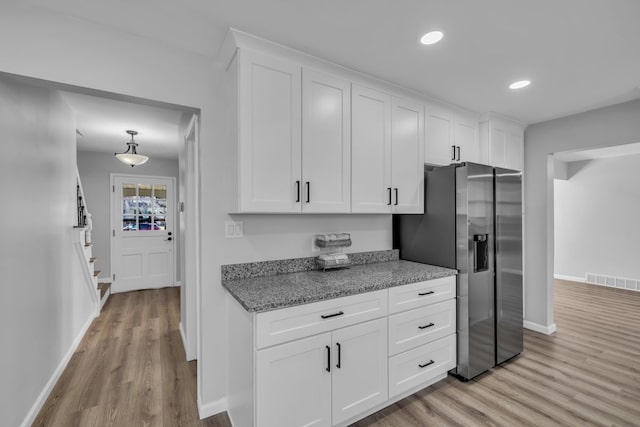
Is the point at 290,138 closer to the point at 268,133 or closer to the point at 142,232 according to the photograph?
the point at 268,133

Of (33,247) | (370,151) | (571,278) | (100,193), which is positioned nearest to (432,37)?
(370,151)

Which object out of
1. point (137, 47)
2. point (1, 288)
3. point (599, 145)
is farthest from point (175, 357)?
point (599, 145)

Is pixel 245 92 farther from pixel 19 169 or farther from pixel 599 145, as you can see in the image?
pixel 599 145

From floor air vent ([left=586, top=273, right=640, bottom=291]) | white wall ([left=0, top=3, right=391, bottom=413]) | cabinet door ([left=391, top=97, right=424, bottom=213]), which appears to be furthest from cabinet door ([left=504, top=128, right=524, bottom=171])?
floor air vent ([left=586, top=273, right=640, bottom=291])

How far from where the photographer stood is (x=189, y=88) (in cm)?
198

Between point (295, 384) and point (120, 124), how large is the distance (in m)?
3.54

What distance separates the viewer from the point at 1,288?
167cm

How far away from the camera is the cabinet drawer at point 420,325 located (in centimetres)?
A: 203

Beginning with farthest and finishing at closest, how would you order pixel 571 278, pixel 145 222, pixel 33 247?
1. pixel 571 278
2. pixel 145 222
3. pixel 33 247

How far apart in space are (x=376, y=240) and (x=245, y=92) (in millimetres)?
1741

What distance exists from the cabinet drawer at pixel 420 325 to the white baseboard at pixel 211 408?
48.7 inches

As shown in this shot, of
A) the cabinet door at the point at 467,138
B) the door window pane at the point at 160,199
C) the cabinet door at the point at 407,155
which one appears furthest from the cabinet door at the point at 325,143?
the door window pane at the point at 160,199

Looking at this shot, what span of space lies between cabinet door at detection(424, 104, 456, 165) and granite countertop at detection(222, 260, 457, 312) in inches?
40.7

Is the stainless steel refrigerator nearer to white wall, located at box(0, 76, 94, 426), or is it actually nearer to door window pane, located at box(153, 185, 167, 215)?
white wall, located at box(0, 76, 94, 426)
